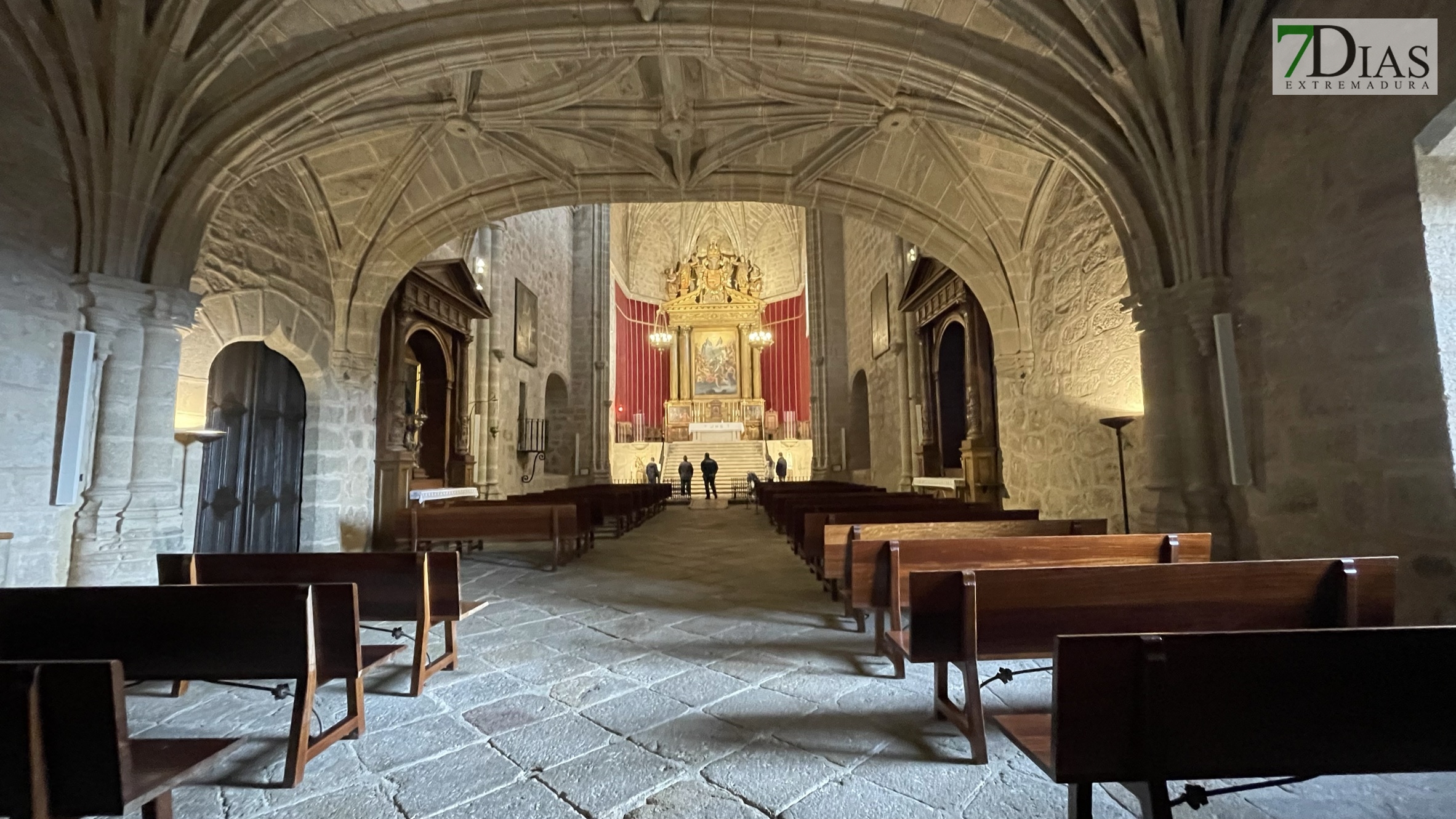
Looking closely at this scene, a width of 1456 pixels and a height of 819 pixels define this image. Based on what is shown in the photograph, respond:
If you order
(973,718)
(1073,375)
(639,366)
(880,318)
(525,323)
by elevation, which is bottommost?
(973,718)

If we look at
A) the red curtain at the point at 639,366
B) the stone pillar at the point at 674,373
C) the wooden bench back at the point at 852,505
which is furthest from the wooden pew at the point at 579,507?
the stone pillar at the point at 674,373

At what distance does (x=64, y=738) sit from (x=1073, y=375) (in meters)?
6.70

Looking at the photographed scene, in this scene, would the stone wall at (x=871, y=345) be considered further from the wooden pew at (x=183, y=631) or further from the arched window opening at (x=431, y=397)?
the wooden pew at (x=183, y=631)

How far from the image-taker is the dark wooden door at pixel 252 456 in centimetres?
571

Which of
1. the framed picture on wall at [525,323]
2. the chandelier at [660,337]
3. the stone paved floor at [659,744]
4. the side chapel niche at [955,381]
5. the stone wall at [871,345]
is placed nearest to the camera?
the stone paved floor at [659,744]

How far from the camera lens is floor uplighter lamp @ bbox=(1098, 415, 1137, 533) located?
190 inches

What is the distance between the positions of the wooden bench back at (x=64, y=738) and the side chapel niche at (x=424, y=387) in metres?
6.16

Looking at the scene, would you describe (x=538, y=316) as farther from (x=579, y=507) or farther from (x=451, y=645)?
(x=451, y=645)

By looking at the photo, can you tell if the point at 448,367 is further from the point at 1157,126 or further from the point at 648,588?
the point at 1157,126

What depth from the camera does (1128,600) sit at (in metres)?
1.99

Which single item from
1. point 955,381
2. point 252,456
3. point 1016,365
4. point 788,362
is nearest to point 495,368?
point 252,456

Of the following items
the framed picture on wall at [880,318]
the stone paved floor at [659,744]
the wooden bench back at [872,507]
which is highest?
the framed picture on wall at [880,318]

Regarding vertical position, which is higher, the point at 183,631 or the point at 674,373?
the point at 674,373

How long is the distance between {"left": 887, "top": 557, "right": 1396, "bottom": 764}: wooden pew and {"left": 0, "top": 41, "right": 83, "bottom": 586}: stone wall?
5.05 metres
